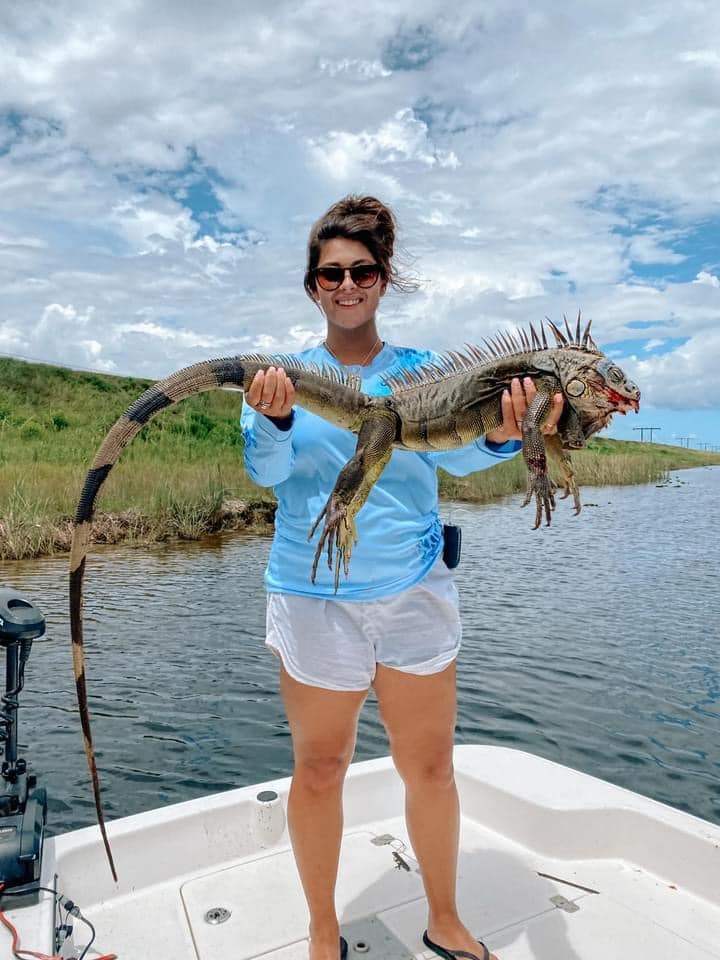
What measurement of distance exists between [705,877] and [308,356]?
9.05 ft

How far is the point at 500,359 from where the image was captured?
2.74m

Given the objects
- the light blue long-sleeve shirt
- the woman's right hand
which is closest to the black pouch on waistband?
the light blue long-sleeve shirt

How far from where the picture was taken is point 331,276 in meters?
2.75

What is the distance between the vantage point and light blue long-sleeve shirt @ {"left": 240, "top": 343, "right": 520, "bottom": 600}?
2590 mm

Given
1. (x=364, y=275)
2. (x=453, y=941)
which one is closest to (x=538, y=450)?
(x=364, y=275)

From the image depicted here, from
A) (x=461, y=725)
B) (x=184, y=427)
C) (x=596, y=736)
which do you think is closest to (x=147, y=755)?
(x=461, y=725)

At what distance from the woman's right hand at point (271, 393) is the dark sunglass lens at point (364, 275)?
1.60ft

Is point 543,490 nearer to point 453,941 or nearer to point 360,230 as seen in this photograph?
point 360,230

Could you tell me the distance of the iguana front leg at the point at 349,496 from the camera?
2.44 metres

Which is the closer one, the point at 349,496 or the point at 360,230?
the point at 349,496

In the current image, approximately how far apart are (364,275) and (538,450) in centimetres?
87

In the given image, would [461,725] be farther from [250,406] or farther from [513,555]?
[513,555]

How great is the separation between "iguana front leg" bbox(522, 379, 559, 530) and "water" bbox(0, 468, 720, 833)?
480 cm

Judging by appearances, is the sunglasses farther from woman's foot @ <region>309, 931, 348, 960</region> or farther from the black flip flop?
the black flip flop
